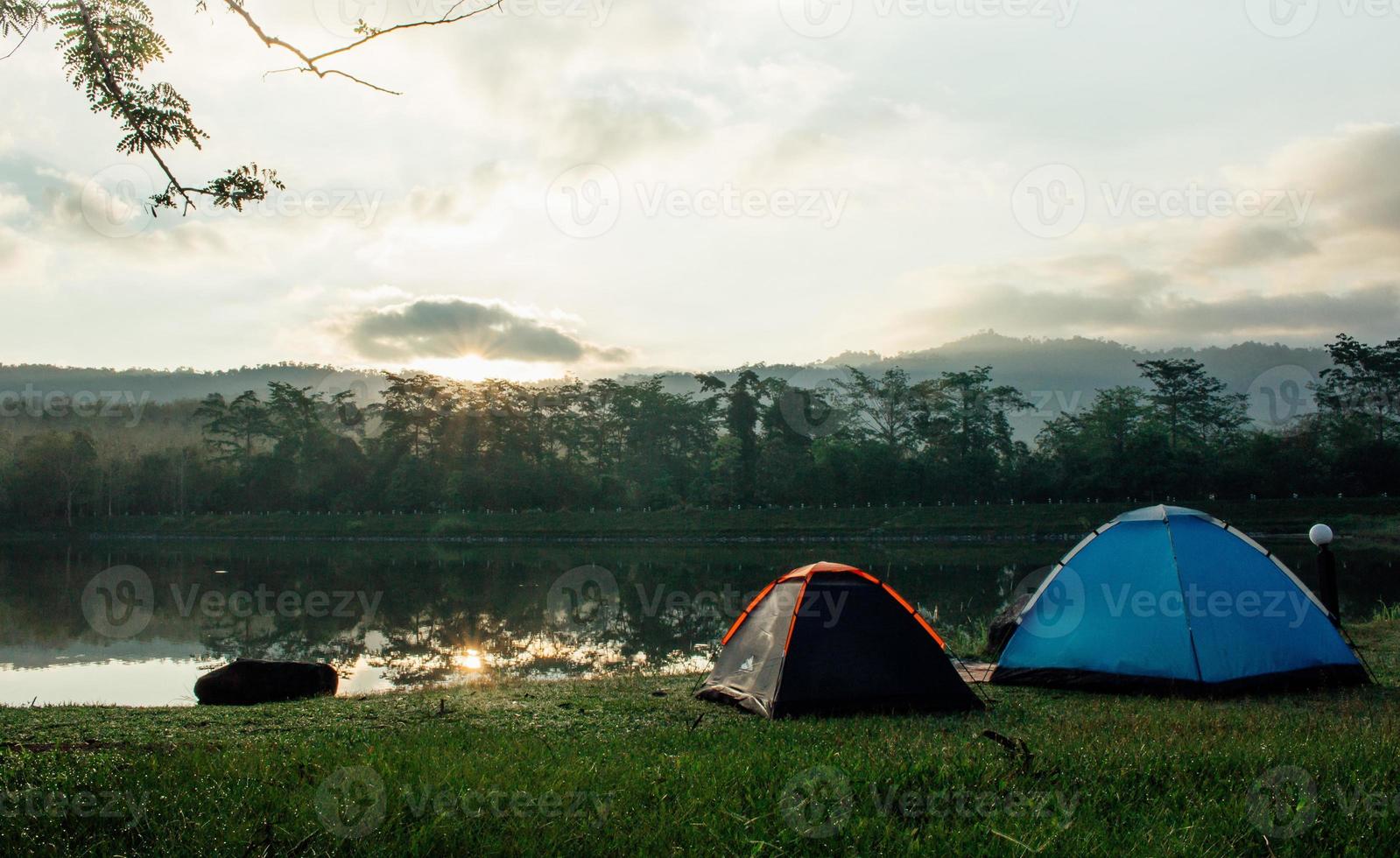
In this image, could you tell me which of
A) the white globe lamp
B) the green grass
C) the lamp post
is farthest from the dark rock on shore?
the lamp post

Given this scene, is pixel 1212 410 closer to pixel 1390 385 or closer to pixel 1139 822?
pixel 1390 385

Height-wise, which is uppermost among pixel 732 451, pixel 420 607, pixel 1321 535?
pixel 732 451

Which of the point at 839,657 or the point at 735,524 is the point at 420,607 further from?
the point at 735,524

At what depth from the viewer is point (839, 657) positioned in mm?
8211

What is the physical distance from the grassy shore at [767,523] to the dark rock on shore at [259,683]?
46.2 m

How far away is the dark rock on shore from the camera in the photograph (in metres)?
10.4

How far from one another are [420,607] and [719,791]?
2320cm

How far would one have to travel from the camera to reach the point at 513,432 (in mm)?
72000

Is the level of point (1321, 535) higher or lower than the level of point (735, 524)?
higher

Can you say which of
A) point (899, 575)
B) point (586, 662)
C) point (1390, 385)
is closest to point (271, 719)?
point (586, 662)

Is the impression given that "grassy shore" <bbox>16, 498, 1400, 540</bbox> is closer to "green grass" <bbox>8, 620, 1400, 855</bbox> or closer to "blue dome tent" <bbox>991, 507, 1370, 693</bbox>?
"blue dome tent" <bbox>991, 507, 1370, 693</bbox>

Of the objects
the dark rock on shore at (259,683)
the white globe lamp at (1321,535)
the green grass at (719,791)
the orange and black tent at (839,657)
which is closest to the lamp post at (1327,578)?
the white globe lamp at (1321,535)

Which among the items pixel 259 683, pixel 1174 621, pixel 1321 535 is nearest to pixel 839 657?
pixel 1174 621

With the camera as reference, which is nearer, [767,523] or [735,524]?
[767,523]
